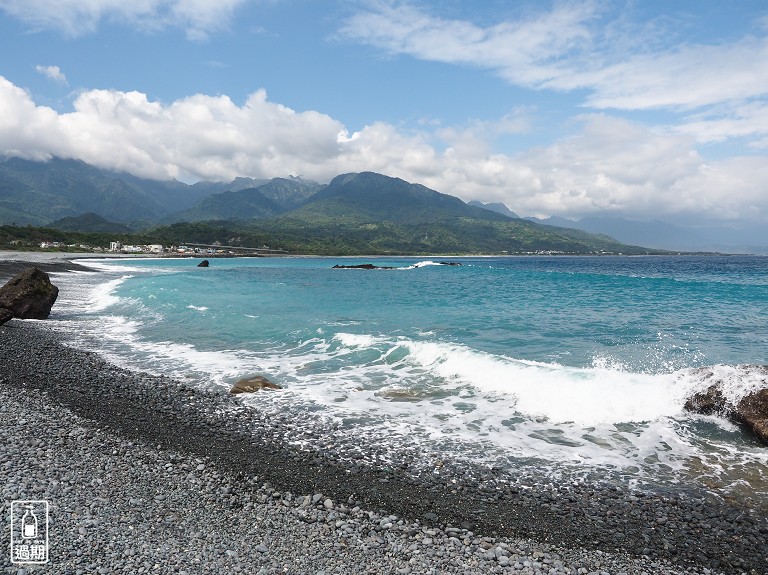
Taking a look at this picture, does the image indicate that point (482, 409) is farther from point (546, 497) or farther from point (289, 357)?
point (289, 357)

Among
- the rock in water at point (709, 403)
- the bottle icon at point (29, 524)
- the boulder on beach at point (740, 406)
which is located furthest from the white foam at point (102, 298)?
the boulder on beach at point (740, 406)

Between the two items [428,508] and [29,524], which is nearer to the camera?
[29,524]

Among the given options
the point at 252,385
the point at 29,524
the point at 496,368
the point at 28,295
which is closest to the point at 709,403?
the point at 496,368

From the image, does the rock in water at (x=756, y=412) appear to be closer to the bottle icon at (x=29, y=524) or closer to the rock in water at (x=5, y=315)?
the bottle icon at (x=29, y=524)

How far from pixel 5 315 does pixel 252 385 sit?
1953 cm

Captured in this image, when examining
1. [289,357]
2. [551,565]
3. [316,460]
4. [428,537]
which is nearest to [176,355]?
[289,357]

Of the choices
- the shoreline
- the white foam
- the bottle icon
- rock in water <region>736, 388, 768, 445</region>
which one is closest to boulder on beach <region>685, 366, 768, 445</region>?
rock in water <region>736, 388, 768, 445</region>

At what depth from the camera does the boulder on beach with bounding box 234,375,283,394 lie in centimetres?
1570

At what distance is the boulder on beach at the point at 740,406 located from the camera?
12117 mm

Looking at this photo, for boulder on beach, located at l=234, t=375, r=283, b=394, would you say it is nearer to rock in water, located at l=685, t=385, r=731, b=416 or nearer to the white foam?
rock in water, located at l=685, t=385, r=731, b=416

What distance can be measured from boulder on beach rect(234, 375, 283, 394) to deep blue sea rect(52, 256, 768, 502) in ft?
2.27

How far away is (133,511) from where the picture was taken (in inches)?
311

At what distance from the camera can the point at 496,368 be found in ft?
61.3

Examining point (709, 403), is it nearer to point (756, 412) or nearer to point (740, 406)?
point (740, 406)
